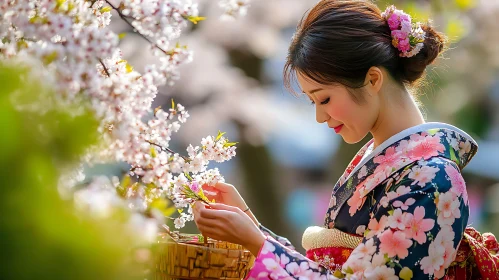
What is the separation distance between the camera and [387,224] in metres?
1.57

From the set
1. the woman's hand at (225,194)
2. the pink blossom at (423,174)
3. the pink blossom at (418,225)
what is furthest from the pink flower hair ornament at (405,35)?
the woman's hand at (225,194)

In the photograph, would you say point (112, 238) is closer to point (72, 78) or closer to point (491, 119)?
point (72, 78)

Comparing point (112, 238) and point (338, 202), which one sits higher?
point (338, 202)

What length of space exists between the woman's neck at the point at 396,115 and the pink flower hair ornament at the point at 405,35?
0.37 feet

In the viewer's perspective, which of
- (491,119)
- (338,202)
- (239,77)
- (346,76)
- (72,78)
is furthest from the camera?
(491,119)

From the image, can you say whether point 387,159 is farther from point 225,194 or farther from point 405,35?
point 225,194

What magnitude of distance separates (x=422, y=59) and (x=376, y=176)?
0.39m

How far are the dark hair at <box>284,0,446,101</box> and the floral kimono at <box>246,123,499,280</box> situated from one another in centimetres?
20

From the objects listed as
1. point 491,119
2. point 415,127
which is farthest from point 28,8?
point 491,119

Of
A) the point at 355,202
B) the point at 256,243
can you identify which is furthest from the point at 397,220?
the point at 256,243

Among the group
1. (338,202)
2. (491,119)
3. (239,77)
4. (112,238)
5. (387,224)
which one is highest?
(491,119)

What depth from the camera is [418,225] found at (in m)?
1.55

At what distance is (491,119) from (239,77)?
4.99 meters

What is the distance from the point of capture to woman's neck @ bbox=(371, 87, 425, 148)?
183cm
